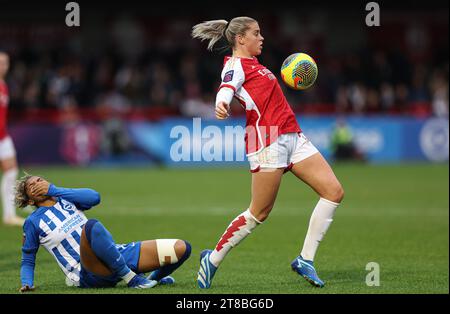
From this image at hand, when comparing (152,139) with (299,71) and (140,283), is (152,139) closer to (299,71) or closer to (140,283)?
(299,71)

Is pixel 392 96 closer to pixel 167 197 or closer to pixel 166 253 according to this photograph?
pixel 167 197

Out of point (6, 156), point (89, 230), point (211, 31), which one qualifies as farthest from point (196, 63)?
point (89, 230)

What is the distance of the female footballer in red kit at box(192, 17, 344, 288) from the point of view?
7.22m

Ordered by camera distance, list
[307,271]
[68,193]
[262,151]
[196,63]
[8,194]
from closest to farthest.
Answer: [68,193], [262,151], [307,271], [8,194], [196,63]

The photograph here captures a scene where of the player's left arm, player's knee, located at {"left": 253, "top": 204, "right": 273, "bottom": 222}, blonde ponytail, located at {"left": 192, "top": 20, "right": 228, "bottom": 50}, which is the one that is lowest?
player's knee, located at {"left": 253, "top": 204, "right": 273, "bottom": 222}

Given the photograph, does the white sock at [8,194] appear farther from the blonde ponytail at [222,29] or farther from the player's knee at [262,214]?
the player's knee at [262,214]

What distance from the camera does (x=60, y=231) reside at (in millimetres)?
6914

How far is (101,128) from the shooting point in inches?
910

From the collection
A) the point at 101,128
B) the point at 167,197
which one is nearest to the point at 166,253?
the point at 167,197

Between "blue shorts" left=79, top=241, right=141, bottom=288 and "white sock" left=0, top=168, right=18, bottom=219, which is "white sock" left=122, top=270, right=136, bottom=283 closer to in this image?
"blue shorts" left=79, top=241, right=141, bottom=288

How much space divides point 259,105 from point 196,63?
19335mm

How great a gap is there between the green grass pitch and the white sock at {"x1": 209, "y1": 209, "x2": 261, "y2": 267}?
0.28 metres

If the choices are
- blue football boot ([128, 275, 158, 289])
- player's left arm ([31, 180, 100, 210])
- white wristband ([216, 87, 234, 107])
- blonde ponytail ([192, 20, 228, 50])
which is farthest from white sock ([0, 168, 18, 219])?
white wristband ([216, 87, 234, 107])

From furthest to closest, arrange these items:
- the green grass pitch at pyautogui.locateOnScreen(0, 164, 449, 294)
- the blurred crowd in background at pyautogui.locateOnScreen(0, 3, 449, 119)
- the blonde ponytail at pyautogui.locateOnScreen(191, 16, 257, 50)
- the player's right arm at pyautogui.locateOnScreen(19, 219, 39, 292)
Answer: the blurred crowd in background at pyautogui.locateOnScreen(0, 3, 449, 119), the green grass pitch at pyautogui.locateOnScreen(0, 164, 449, 294), the blonde ponytail at pyautogui.locateOnScreen(191, 16, 257, 50), the player's right arm at pyautogui.locateOnScreen(19, 219, 39, 292)
